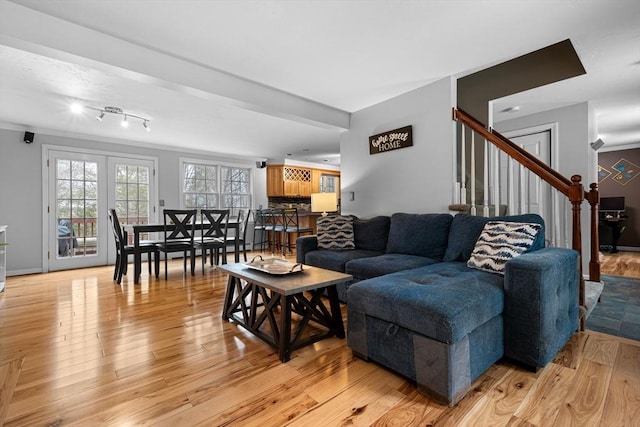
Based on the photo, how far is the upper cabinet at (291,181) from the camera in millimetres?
7625

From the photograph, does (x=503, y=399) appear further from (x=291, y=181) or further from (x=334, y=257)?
(x=291, y=181)

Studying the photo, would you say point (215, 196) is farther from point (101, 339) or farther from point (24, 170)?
point (101, 339)

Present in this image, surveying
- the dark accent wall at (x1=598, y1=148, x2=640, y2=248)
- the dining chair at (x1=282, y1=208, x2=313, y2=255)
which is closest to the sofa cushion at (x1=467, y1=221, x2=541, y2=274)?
the dining chair at (x1=282, y1=208, x2=313, y2=255)

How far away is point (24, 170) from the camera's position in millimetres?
4656

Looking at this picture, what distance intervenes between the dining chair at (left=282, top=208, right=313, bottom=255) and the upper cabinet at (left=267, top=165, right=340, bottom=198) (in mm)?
925

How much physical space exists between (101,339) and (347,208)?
316cm

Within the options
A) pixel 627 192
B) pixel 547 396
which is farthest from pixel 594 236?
pixel 627 192

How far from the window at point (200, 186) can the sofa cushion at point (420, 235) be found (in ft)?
15.7

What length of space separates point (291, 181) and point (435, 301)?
258 inches

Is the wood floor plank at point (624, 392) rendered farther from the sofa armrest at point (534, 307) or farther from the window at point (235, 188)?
the window at point (235, 188)

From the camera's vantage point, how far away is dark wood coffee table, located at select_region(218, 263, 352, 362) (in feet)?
6.34

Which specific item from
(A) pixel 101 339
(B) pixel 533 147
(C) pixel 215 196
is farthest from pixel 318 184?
(A) pixel 101 339

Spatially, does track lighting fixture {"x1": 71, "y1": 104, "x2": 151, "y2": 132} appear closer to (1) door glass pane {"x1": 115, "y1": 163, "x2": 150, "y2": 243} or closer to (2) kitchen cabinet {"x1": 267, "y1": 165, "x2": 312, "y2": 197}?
(1) door glass pane {"x1": 115, "y1": 163, "x2": 150, "y2": 243}

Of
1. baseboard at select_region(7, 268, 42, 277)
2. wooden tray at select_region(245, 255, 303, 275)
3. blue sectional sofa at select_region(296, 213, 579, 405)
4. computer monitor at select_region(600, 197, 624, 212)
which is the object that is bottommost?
baseboard at select_region(7, 268, 42, 277)
